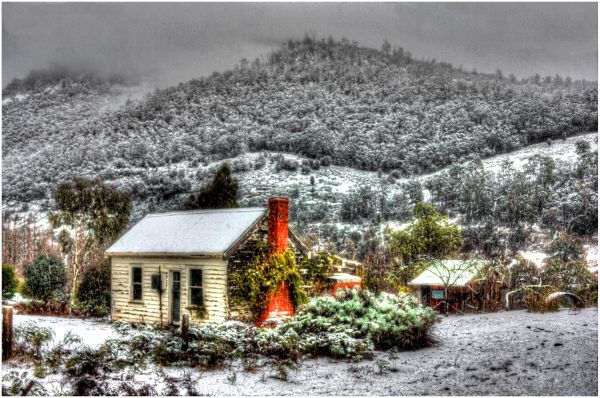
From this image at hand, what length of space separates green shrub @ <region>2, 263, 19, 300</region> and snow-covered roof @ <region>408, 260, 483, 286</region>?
6665mm

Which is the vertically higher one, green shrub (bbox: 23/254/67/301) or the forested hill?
the forested hill

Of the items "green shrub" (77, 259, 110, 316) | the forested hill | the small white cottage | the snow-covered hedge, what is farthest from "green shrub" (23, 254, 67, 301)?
the snow-covered hedge

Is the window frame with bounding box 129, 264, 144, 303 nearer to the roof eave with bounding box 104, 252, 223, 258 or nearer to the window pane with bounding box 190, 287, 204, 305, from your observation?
the roof eave with bounding box 104, 252, 223, 258

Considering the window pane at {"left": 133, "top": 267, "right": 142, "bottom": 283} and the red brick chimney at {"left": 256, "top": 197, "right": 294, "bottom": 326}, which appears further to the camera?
the window pane at {"left": 133, "top": 267, "right": 142, "bottom": 283}

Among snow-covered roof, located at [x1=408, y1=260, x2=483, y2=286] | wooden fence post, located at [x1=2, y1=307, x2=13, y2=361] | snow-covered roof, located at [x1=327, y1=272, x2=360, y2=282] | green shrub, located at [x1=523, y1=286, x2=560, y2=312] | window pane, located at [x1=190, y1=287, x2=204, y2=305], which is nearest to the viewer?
wooden fence post, located at [x1=2, y1=307, x2=13, y2=361]

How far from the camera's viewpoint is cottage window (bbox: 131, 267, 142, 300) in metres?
12.4

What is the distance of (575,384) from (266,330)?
13.4ft

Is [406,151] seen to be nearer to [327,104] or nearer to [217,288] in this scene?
[327,104]

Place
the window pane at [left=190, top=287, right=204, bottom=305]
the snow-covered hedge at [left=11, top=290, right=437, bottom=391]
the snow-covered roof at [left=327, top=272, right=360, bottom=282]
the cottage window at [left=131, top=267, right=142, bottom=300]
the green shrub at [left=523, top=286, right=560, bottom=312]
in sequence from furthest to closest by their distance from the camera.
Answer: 1. the cottage window at [left=131, top=267, right=142, bottom=300]
2. the snow-covered roof at [left=327, top=272, right=360, bottom=282]
3. the window pane at [left=190, top=287, right=204, bottom=305]
4. the green shrub at [left=523, top=286, right=560, bottom=312]
5. the snow-covered hedge at [left=11, top=290, right=437, bottom=391]

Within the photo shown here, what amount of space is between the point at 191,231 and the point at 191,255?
428 millimetres

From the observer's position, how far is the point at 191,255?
11.4 meters

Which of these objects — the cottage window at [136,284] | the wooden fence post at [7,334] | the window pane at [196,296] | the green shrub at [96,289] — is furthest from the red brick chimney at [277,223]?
the wooden fence post at [7,334]

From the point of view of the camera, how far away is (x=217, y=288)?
1125cm

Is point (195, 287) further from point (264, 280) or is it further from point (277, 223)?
point (277, 223)
